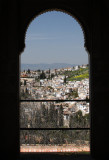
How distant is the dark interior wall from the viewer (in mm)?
4969

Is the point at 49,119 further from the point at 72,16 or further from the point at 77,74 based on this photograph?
the point at 72,16

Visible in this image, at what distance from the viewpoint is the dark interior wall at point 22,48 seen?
4.97 metres

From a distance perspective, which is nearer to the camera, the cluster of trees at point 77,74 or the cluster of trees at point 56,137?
the cluster of trees at point 56,137

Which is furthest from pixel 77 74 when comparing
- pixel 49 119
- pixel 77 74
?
pixel 49 119

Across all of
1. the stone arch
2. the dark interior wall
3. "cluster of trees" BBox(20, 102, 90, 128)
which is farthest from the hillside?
"cluster of trees" BBox(20, 102, 90, 128)

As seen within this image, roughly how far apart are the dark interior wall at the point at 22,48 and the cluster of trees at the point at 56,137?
324mm

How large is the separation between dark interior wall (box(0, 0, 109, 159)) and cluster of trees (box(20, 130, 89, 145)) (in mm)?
324

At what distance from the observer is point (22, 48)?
5059 millimetres

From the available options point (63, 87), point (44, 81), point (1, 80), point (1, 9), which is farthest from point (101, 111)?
point (1, 9)

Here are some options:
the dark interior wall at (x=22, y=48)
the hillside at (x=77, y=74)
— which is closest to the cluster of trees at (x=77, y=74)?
the hillside at (x=77, y=74)

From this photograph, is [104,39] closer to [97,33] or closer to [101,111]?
[97,33]

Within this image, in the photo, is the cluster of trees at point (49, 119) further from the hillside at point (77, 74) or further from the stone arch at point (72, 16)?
the stone arch at point (72, 16)

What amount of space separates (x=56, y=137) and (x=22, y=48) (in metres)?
2.18

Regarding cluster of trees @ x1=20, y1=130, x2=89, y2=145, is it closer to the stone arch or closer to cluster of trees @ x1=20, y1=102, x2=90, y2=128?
cluster of trees @ x1=20, y1=102, x2=90, y2=128
